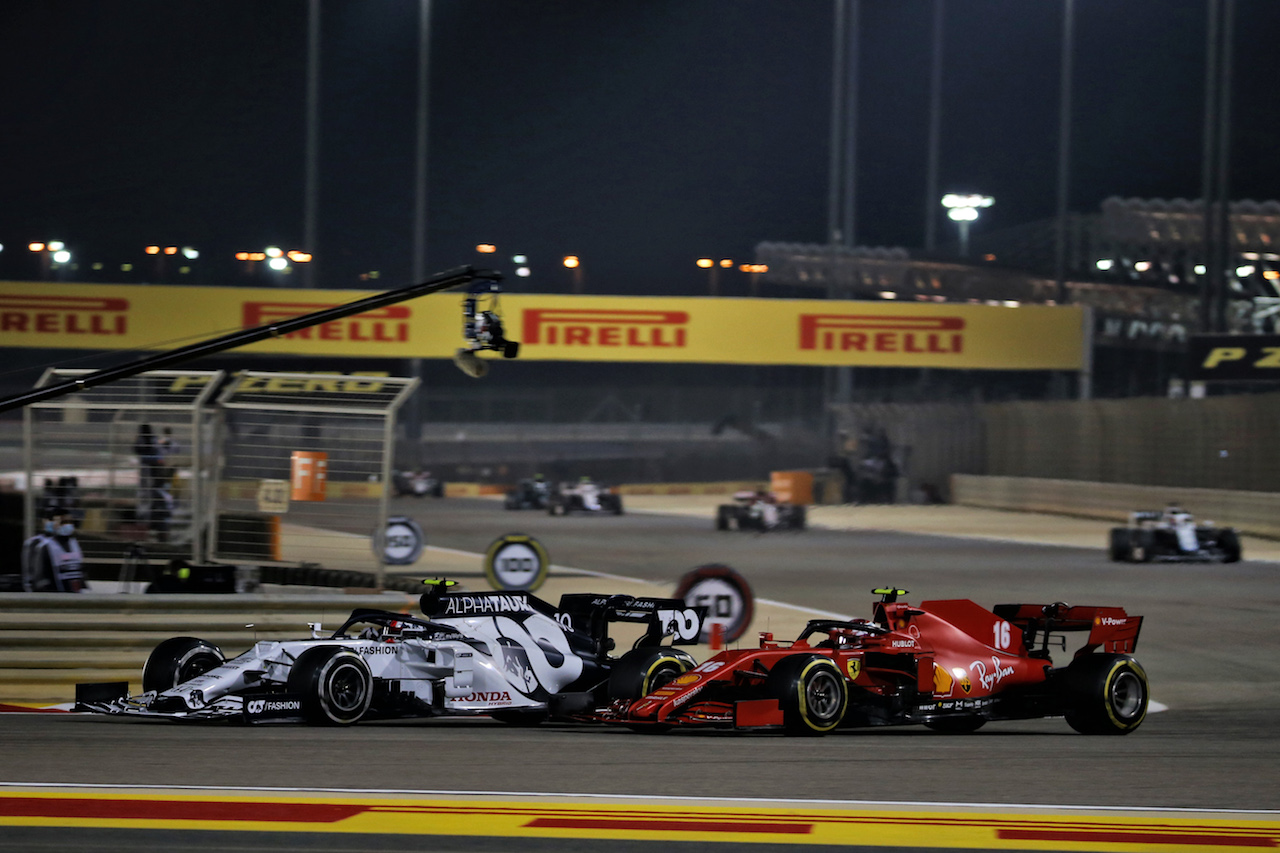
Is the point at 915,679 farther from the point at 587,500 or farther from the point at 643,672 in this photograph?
the point at 587,500

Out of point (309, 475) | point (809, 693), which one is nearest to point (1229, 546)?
point (309, 475)

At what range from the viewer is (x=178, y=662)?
30.8 ft

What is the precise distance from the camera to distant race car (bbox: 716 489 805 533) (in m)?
31.9

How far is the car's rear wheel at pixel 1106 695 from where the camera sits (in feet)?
31.2

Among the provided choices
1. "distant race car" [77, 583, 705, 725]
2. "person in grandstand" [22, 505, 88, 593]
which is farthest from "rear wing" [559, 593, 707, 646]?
"person in grandstand" [22, 505, 88, 593]

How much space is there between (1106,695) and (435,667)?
4.21 m

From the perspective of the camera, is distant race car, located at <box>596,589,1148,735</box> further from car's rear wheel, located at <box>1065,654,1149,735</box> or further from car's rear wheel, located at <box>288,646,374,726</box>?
car's rear wheel, located at <box>288,646,374,726</box>

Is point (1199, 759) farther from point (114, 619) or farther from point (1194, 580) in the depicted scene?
point (1194, 580)

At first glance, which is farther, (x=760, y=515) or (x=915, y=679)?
(x=760, y=515)

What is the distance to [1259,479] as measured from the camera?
29609 mm

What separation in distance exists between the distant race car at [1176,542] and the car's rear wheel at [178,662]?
17715 mm

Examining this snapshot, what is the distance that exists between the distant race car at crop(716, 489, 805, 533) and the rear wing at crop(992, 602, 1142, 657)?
21508 mm

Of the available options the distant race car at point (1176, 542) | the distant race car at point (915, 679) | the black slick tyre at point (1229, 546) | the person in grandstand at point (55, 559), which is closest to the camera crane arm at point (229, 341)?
the distant race car at point (915, 679)

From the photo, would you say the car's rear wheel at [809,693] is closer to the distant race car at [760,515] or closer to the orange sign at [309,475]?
the orange sign at [309,475]
